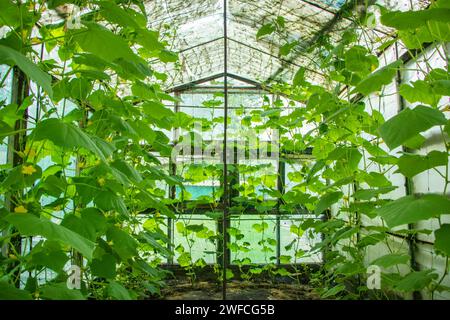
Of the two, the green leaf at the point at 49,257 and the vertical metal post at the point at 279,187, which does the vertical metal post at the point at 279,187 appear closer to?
the vertical metal post at the point at 279,187

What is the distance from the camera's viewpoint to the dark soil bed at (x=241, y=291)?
9.96ft

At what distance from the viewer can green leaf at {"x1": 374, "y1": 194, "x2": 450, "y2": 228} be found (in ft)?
2.96

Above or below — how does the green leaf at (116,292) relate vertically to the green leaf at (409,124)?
below

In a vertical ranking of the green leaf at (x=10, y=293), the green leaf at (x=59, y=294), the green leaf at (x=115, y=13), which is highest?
the green leaf at (x=115, y=13)

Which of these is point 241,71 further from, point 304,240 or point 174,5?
point 304,240

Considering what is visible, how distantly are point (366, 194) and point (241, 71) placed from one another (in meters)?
2.81

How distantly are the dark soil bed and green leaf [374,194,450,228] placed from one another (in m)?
2.16

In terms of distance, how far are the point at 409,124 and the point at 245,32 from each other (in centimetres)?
277

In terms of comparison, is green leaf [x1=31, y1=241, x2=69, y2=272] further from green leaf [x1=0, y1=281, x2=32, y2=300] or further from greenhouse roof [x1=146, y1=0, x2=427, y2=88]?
greenhouse roof [x1=146, y1=0, x2=427, y2=88]

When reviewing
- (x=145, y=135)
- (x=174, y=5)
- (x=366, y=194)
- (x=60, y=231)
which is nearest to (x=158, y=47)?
(x=145, y=135)

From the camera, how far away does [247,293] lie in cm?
320

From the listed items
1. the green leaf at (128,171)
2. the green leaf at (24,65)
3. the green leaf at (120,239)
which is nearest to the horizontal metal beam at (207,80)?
the green leaf at (128,171)

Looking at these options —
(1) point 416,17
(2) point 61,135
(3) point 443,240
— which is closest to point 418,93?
(1) point 416,17

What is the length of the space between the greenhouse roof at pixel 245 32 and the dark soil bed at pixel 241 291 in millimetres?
1681
